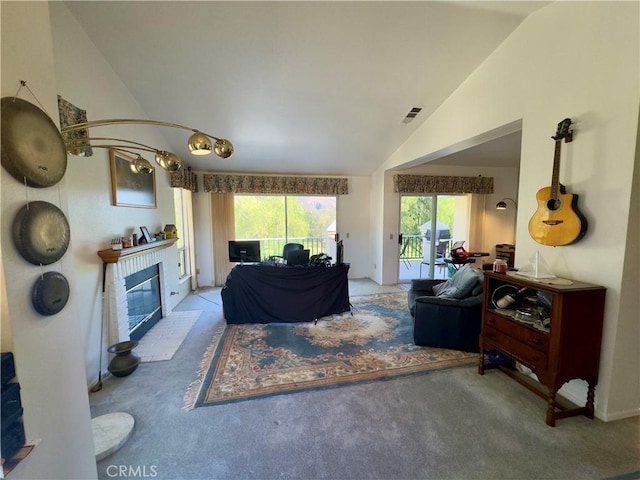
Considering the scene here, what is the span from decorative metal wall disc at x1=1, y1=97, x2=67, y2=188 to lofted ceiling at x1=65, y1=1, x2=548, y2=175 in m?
1.70

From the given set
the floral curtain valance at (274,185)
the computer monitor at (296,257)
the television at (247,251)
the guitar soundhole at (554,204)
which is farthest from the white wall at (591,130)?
the floral curtain valance at (274,185)

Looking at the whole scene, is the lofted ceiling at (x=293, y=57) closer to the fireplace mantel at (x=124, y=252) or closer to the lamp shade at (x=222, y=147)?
the lamp shade at (x=222, y=147)

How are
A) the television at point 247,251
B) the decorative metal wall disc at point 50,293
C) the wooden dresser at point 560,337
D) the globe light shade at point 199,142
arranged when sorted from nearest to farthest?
the decorative metal wall disc at point 50,293 → the globe light shade at point 199,142 → the wooden dresser at point 560,337 → the television at point 247,251

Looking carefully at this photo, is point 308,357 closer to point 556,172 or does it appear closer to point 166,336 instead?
point 166,336

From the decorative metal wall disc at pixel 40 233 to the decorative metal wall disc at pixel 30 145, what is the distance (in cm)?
11

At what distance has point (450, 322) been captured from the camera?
2805 millimetres

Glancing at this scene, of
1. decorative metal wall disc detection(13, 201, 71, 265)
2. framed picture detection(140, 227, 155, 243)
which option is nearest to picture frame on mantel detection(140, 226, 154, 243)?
framed picture detection(140, 227, 155, 243)

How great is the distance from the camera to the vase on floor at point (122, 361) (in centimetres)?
240

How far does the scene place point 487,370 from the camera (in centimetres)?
248

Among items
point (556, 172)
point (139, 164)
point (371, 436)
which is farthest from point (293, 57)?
point (371, 436)

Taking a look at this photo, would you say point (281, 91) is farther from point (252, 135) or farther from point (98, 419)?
point (98, 419)

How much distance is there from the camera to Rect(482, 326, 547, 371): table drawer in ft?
6.19

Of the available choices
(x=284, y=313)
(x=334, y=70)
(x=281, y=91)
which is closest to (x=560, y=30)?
(x=334, y=70)

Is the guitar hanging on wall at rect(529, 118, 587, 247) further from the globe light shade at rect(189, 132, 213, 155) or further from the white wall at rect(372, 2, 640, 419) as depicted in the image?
the globe light shade at rect(189, 132, 213, 155)
